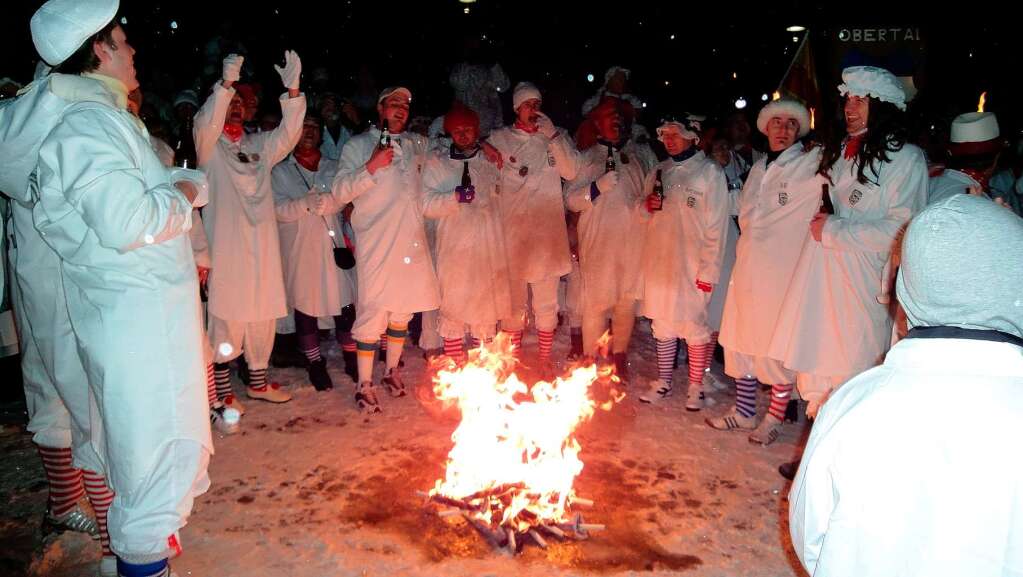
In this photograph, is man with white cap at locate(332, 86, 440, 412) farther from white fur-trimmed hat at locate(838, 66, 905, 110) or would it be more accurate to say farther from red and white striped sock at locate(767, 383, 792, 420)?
white fur-trimmed hat at locate(838, 66, 905, 110)

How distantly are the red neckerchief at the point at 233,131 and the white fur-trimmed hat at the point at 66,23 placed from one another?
2.86m

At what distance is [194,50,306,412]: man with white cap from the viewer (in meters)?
5.76

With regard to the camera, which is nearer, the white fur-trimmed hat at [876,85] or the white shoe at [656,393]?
the white fur-trimmed hat at [876,85]

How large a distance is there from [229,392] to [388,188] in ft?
7.51

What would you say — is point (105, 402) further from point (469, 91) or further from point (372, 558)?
point (469, 91)

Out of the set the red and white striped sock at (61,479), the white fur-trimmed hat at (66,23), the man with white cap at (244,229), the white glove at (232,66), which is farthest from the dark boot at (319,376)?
the white fur-trimmed hat at (66,23)

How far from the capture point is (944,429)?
5.57 ft

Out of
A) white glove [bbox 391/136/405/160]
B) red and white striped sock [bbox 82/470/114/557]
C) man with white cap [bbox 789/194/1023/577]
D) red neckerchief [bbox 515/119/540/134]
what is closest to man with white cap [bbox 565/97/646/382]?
red neckerchief [bbox 515/119/540/134]

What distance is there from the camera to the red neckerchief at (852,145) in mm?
4820

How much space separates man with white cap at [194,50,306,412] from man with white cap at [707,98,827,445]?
3856mm

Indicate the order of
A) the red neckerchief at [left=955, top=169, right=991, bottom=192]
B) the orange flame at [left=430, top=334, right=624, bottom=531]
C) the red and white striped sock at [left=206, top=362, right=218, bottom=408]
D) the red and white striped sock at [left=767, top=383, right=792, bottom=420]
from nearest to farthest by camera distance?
the orange flame at [left=430, top=334, right=624, bottom=531] < the red neckerchief at [left=955, top=169, right=991, bottom=192] < the red and white striped sock at [left=206, top=362, right=218, bottom=408] < the red and white striped sock at [left=767, top=383, right=792, bottom=420]

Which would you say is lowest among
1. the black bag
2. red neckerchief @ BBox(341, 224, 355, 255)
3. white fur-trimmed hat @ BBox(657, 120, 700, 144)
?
the black bag

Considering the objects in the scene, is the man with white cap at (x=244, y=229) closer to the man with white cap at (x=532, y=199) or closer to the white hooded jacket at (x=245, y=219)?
the white hooded jacket at (x=245, y=219)

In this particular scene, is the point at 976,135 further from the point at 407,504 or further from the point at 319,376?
the point at 319,376
